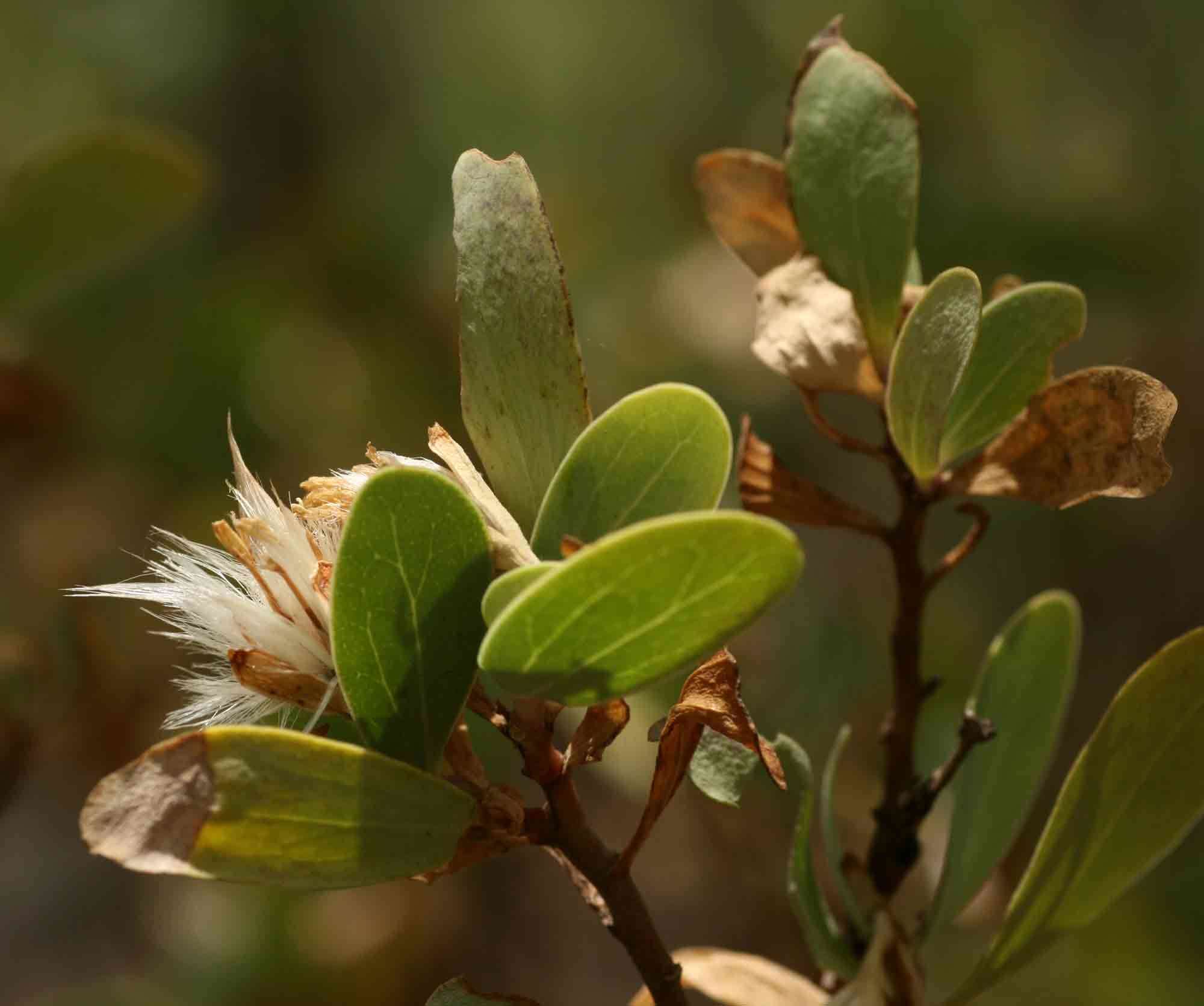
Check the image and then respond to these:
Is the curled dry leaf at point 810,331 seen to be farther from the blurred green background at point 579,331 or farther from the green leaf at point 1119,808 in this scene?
the blurred green background at point 579,331

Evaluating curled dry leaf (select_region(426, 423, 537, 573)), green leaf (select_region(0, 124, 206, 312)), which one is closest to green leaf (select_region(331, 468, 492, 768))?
curled dry leaf (select_region(426, 423, 537, 573))

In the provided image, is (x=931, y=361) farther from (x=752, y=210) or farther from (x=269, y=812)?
(x=269, y=812)

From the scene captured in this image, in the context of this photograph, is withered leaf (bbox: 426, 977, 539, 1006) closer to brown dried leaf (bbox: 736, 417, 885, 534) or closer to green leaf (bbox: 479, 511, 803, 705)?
green leaf (bbox: 479, 511, 803, 705)

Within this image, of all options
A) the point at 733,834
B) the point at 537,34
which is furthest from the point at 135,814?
the point at 537,34

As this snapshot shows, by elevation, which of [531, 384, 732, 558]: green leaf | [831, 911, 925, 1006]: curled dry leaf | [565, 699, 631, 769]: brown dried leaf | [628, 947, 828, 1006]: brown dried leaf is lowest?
[628, 947, 828, 1006]: brown dried leaf

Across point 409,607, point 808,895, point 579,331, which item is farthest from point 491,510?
point 579,331

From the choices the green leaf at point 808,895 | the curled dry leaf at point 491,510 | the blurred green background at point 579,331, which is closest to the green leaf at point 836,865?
the green leaf at point 808,895
